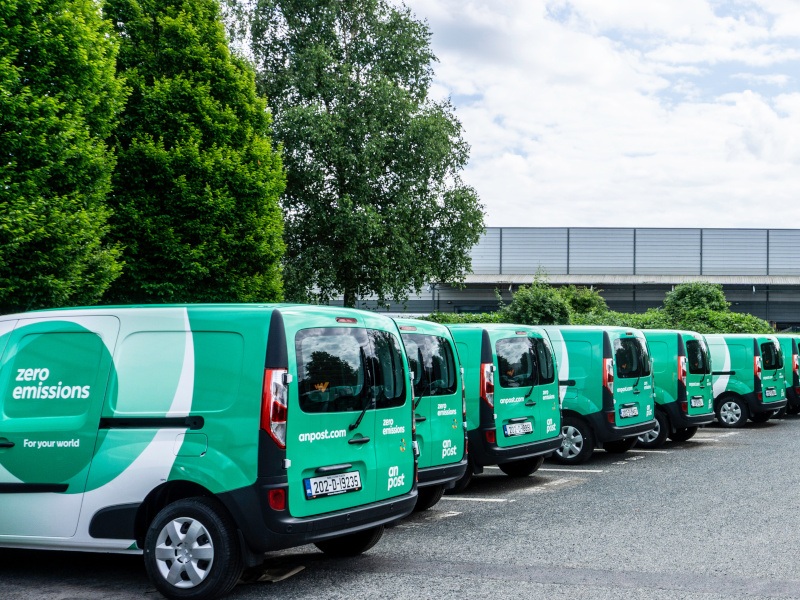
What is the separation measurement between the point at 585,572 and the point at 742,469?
6.88 metres

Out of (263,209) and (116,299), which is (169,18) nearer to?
(263,209)

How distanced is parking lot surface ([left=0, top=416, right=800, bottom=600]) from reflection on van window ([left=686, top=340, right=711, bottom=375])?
461 centimetres

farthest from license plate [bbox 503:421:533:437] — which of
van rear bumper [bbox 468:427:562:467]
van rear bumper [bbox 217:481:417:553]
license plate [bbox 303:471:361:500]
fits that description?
van rear bumper [bbox 217:481:417:553]

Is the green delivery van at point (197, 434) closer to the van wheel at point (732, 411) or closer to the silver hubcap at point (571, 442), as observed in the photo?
the silver hubcap at point (571, 442)

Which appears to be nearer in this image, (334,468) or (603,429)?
(334,468)

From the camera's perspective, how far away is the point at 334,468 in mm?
6066

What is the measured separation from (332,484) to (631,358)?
813 centimetres

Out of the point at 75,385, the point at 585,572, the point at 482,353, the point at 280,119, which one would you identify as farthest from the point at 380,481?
the point at 280,119

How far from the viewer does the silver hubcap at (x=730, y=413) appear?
64.1 ft

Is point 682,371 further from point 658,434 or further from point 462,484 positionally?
point 462,484

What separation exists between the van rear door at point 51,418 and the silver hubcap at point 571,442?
802 cm

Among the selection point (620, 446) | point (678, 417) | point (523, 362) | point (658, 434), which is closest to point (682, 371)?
point (678, 417)

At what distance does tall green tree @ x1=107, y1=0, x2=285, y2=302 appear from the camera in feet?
63.0

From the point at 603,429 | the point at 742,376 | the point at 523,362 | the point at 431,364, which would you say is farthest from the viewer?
Result: the point at 742,376
